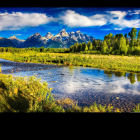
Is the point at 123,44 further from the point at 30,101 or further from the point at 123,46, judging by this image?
the point at 30,101

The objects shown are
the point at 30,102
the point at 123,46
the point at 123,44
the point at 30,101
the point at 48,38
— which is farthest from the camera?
the point at 123,46

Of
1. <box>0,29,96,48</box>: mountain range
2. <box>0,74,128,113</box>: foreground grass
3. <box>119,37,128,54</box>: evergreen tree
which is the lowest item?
<box>0,74,128,113</box>: foreground grass

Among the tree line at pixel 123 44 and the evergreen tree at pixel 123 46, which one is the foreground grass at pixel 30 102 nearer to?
the tree line at pixel 123 44

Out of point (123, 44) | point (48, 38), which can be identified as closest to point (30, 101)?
point (48, 38)

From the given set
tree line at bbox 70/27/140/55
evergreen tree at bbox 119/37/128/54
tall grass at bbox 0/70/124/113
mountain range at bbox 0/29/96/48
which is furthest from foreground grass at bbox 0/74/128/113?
evergreen tree at bbox 119/37/128/54

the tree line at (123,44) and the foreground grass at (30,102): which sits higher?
the tree line at (123,44)

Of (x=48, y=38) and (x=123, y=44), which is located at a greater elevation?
(x=48, y=38)

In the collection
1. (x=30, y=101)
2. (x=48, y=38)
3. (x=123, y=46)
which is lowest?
(x=30, y=101)

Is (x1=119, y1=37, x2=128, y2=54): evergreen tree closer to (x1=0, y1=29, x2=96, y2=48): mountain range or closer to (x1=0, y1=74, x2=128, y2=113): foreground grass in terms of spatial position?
(x1=0, y1=29, x2=96, y2=48): mountain range

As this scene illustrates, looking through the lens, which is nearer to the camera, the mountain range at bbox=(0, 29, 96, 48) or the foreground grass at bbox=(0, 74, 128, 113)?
the foreground grass at bbox=(0, 74, 128, 113)

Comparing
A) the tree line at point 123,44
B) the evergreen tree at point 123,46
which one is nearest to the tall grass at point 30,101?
the tree line at point 123,44
